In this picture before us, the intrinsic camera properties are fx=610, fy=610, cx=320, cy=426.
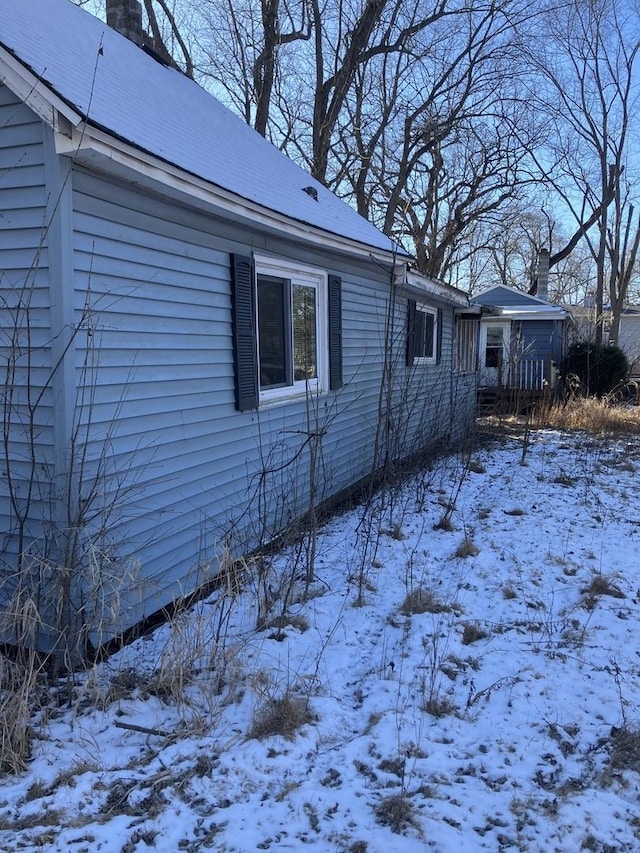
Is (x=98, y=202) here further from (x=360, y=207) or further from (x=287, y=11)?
(x=360, y=207)

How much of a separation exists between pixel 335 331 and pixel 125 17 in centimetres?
476

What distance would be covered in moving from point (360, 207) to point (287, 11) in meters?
5.97

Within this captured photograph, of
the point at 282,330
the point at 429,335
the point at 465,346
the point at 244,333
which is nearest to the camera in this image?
the point at 244,333

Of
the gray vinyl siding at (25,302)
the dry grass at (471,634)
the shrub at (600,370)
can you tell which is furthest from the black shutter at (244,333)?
the shrub at (600,370)

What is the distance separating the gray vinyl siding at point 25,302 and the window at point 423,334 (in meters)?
5.69

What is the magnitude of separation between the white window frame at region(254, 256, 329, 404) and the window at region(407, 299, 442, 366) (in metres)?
2.05

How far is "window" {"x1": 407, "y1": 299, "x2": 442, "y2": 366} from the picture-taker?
9320 mm

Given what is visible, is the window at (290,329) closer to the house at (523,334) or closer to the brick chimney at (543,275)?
the house at (523,334)

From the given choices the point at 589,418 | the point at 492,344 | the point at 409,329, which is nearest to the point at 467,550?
the point at 409,329

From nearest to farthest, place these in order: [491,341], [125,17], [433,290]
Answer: [125,17], [433,290], [491,341]

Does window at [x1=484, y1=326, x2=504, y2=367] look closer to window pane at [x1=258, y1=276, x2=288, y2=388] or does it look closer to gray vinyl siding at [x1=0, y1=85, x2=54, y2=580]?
window pane at [x1=258, y1=276, x2=288, y2=388]

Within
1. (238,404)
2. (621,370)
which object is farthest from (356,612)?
(621,370)

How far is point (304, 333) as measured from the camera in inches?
244

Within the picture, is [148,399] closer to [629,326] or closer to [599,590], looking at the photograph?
[599,590]
